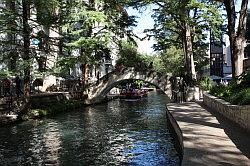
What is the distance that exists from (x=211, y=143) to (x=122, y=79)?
38067 millimetres

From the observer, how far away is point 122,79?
164ft

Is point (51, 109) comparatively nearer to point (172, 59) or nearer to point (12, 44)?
point (12, 44)

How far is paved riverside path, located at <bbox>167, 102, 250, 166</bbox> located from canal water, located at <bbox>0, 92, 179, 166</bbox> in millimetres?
1248

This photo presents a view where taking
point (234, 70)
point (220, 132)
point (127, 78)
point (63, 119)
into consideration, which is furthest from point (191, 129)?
point (127, 78)

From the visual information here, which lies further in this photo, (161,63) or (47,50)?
(161,63)

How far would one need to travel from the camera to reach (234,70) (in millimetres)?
23266

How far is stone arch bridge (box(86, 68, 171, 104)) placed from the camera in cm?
4859

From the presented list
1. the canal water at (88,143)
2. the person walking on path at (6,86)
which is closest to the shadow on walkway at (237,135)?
the canal water at (88,143)

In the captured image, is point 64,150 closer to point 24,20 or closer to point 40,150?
point 40,150

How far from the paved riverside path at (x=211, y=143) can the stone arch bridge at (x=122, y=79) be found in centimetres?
3053

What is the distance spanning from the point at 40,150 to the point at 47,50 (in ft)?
48.2

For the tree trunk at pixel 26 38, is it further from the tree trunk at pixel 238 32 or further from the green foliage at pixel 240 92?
the green foliage at pixel 240 92

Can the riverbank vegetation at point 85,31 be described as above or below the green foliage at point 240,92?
above

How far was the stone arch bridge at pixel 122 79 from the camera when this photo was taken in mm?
48591
